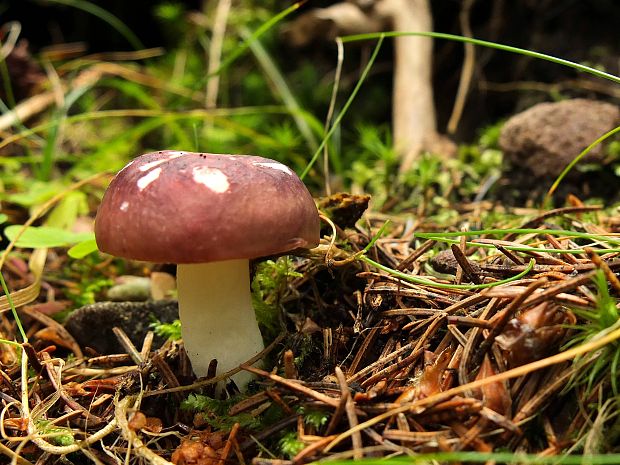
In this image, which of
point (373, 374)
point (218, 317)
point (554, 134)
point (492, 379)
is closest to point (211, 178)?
point (218, 317)

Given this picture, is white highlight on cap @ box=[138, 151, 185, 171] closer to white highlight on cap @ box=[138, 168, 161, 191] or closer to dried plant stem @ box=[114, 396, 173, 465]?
white highlight on cap @ box=[138, 168, 161, 191]

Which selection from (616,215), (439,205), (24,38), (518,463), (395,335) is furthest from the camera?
(24,38)

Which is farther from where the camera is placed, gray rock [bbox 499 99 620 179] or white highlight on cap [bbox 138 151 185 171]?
gray rock [bbox 499 99 620 179]

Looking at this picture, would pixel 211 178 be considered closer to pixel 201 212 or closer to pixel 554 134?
pixel 201 212

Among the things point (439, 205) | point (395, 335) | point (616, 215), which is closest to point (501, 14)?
point (439, 205)

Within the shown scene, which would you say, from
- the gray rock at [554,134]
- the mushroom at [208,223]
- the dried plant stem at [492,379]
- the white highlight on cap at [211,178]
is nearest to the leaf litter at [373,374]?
the dried plant stem at [492,379]

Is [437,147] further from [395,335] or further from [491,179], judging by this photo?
[395,335]

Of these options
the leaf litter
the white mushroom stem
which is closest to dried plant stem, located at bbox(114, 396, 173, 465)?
the leaf litter

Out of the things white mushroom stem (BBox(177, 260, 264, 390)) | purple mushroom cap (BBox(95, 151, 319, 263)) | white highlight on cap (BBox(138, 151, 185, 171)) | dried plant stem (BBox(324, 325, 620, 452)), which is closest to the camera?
dried plant stem (BBox(324, 325, 620, 452))
